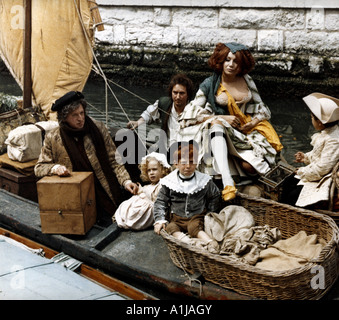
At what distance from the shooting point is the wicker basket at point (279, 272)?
315 centimetres

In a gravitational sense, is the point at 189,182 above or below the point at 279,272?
above

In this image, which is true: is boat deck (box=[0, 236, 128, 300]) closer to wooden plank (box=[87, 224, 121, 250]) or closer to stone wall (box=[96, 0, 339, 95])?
wooden plank (box=[87, 224, 121, 250])

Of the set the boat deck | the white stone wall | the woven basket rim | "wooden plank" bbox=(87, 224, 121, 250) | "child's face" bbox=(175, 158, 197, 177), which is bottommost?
the boat deck

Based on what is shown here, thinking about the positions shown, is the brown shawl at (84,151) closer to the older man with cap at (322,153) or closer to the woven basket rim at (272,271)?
the woven basket rim at (272,271)

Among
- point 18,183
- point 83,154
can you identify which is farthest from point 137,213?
point 18,183

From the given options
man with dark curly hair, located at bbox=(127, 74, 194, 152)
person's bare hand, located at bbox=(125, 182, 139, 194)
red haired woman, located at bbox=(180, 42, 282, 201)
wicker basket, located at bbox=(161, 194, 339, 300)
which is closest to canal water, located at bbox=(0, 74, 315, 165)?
man with dark curly hair, located at bbox=(127, 74, 194, 152)

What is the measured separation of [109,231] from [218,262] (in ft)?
4.20

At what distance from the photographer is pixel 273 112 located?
10.5m

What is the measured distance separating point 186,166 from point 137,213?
736mm

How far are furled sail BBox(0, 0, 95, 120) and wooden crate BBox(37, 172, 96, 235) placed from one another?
275 centimetres

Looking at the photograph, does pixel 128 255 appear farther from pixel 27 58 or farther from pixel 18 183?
pixel 27 58

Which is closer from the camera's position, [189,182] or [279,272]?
[279,272]

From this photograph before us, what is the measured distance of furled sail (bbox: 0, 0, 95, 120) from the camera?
261 inches
